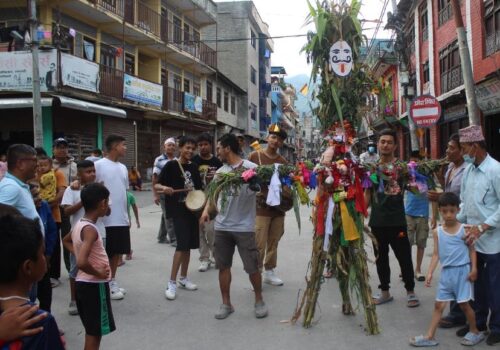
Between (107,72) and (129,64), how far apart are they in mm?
3490

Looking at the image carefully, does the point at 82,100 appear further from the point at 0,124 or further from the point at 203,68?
the point at 203,68

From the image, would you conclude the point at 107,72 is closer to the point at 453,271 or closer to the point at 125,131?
the point at 125,131

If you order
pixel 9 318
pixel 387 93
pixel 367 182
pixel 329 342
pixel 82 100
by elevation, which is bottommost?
pixel 329 342

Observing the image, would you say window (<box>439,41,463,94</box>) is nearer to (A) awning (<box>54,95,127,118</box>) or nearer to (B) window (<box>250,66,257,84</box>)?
A: (A) awning (<box>54,95,127,118</box>)

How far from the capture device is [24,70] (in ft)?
46.5

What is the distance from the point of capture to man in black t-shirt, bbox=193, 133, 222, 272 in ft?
19.5

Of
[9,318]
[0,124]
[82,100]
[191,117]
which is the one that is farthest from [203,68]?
[9,318]

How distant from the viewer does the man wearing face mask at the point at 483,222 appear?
12.0ft

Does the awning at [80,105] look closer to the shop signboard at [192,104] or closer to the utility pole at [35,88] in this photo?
the utility pole at [35,88]

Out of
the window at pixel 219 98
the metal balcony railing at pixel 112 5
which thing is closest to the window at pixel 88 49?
the metal balcony railing at pixel 112 5

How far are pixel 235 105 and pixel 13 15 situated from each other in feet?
70.6

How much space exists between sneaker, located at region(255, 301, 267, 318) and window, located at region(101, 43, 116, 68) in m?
16.2

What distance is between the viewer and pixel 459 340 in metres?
3.83

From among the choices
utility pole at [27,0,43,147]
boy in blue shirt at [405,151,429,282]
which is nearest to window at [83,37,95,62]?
utility pole at [27,0,43,147]
